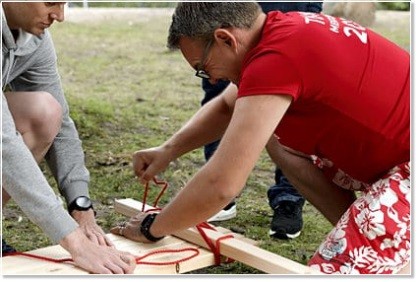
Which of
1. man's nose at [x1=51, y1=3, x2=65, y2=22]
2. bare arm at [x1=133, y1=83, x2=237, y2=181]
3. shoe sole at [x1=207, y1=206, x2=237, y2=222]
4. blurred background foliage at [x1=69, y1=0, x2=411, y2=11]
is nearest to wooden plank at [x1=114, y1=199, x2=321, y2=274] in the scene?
bare arm at [x1=133, y1=83, x2=237, y2=181]

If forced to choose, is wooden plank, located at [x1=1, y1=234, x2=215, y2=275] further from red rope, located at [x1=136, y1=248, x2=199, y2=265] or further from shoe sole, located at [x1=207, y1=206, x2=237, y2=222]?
shoe sole, located at [x1=207, y1=206, x2=237, y2=222]

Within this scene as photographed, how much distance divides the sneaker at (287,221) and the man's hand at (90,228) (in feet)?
3.03

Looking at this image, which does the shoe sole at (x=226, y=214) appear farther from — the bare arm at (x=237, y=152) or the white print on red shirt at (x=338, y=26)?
the white print on red shirt at (x=338, y=26)

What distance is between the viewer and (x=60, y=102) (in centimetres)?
307

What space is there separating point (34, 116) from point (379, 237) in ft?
4.17

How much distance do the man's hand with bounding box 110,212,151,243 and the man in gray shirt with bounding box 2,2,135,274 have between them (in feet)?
0.34

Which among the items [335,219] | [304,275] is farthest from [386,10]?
[304,275]

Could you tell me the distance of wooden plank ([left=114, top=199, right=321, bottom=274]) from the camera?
8.69 feet

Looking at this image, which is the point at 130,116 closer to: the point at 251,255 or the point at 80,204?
the point at 80,204

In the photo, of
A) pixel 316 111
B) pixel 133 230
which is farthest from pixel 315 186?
pixel 133 230

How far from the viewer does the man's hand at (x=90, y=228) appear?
2.73m

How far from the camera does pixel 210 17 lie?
2.45m

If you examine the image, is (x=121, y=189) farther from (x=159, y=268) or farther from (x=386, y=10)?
(x=386, y=10)

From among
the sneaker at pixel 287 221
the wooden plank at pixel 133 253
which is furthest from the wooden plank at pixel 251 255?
the sneaker at pixel 287 221
